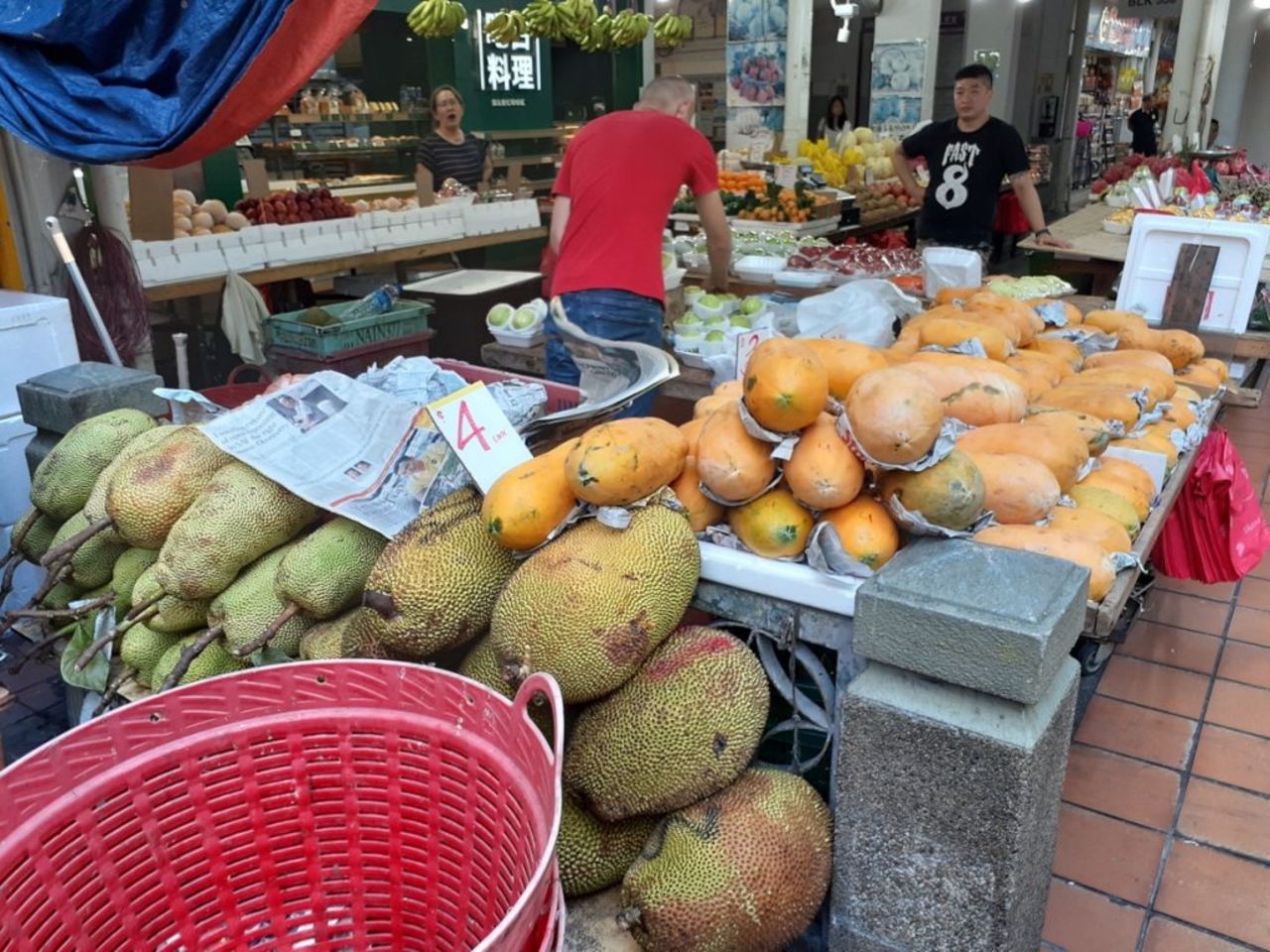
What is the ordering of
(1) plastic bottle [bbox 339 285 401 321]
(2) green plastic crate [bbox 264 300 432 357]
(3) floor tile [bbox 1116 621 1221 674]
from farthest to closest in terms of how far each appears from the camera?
1. (1) plastic bottle [bbox 339 285 401 321]
2. (2) green plastic crate [bbox 264 300 432 357]
3. (3) floor tile [bbox 1116 621 1221 674]

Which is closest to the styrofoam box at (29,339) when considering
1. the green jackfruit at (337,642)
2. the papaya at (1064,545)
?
the green jackfruit at (337,642)

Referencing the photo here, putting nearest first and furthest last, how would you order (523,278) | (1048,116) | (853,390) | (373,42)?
(853,390), (523,278), (373,42), (1048,116)

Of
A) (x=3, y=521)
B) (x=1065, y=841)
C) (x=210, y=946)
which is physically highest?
(x=210, y=946)

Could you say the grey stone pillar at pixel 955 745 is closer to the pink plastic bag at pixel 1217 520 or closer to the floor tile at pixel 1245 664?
the pink plastic bag at pixel 1217 520

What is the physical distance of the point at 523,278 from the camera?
20.4 ft

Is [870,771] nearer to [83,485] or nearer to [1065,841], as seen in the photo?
[1065,841]

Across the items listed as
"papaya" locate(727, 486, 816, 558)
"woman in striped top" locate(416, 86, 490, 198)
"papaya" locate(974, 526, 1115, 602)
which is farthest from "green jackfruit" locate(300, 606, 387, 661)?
"woman in striped top" locate(416, 86, 490, 198)

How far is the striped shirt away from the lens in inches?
298

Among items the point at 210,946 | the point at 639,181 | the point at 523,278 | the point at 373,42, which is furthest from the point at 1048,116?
the point at 210,946

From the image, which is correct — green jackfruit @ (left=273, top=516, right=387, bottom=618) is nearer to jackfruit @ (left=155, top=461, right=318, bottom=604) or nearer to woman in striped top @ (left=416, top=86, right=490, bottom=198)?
jackfruit @ (left=155, top=461, right=318, bottom=604)

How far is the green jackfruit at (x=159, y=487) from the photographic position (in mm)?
2031

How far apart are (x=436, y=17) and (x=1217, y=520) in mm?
7773

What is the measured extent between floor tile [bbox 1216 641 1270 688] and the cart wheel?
42 centimetres

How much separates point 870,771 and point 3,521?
3.16 meters
